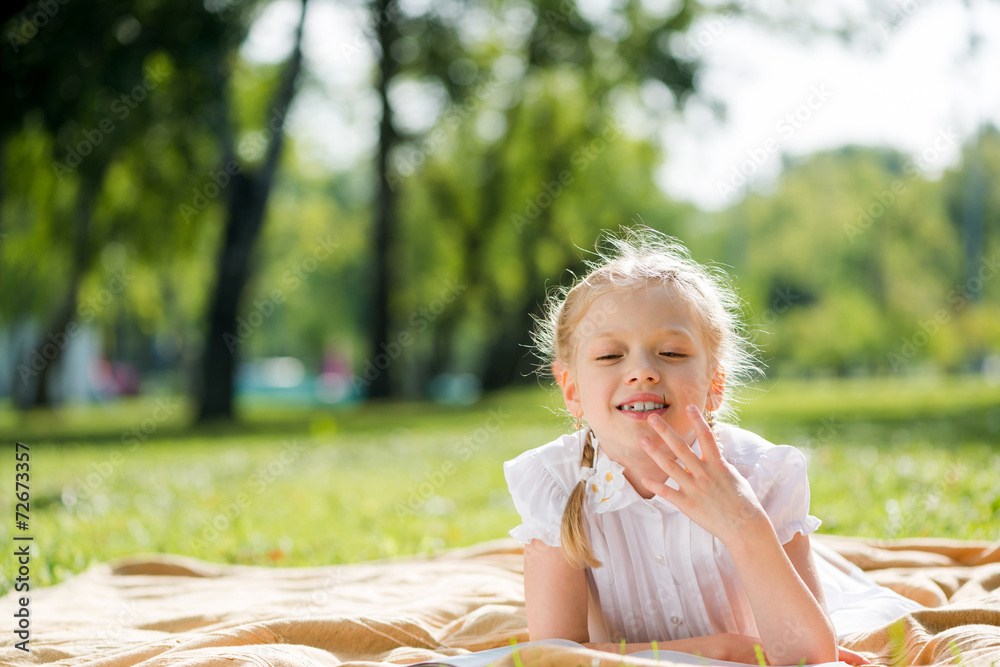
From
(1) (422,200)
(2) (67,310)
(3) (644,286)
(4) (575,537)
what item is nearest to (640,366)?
(3) (644,286)

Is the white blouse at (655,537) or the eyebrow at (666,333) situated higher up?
the eyebrow at (666,333)

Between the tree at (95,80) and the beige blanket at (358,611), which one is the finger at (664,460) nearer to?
the beige blanket at (358,611)

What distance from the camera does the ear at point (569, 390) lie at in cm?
289

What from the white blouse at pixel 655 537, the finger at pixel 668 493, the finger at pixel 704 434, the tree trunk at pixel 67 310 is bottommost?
the white blouse at pixel 655 537

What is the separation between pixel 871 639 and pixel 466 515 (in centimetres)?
419

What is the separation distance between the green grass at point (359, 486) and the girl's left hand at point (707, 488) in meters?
1.00

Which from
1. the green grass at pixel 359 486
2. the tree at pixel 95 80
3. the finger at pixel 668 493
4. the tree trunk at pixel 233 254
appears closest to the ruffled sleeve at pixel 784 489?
the finger at pixel 668 493

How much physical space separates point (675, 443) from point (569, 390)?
622 mm

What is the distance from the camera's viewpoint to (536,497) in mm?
2809

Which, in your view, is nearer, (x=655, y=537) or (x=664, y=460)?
(x=664, y=460)

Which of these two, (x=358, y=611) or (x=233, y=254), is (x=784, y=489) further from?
(x=233, y=254)

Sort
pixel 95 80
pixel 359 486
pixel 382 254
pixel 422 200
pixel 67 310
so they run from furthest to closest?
1. pixel 422 200
2. pixel 382 254
3. pixel 67 310
4. pixel 95 80
5. pixel 359 486

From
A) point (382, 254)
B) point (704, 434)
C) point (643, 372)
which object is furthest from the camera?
point (382, 254)

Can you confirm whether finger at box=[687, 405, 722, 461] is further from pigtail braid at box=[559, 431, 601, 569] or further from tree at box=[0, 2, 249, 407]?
tree at box=[0, 2, 249, 407]
